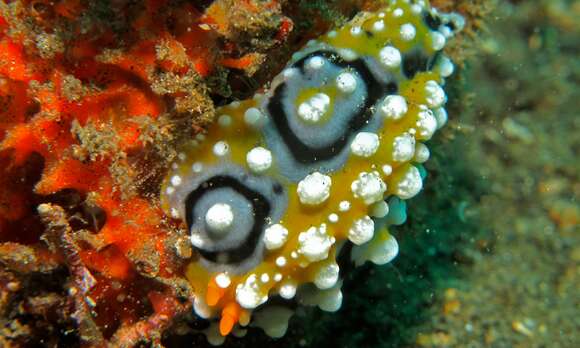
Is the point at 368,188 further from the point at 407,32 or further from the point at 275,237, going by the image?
the point at 407,32

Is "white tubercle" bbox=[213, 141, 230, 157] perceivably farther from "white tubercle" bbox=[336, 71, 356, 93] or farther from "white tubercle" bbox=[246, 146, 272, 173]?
"white tubercle" bbox=[336, 71, 356, 93]

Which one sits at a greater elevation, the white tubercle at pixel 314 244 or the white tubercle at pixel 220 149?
the white tubercle at pixel 220 149

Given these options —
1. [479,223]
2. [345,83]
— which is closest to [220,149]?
[345,83]

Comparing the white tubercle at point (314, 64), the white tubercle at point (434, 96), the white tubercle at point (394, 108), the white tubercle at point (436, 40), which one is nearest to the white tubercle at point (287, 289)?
the white tubercle at point (394, 108)

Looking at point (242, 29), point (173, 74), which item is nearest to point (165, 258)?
point (173, 74)

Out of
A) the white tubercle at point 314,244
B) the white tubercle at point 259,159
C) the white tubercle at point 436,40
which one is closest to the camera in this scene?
the white tubercle at point 314,244

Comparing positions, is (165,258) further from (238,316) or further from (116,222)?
(238,316)

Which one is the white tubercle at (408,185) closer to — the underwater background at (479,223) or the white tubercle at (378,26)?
the white tubercle at (378,26)

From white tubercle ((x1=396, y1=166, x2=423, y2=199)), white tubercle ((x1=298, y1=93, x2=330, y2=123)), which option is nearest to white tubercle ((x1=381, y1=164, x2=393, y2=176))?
white tubercle ((x1=396, y1=166, x2=423, y2=199))
